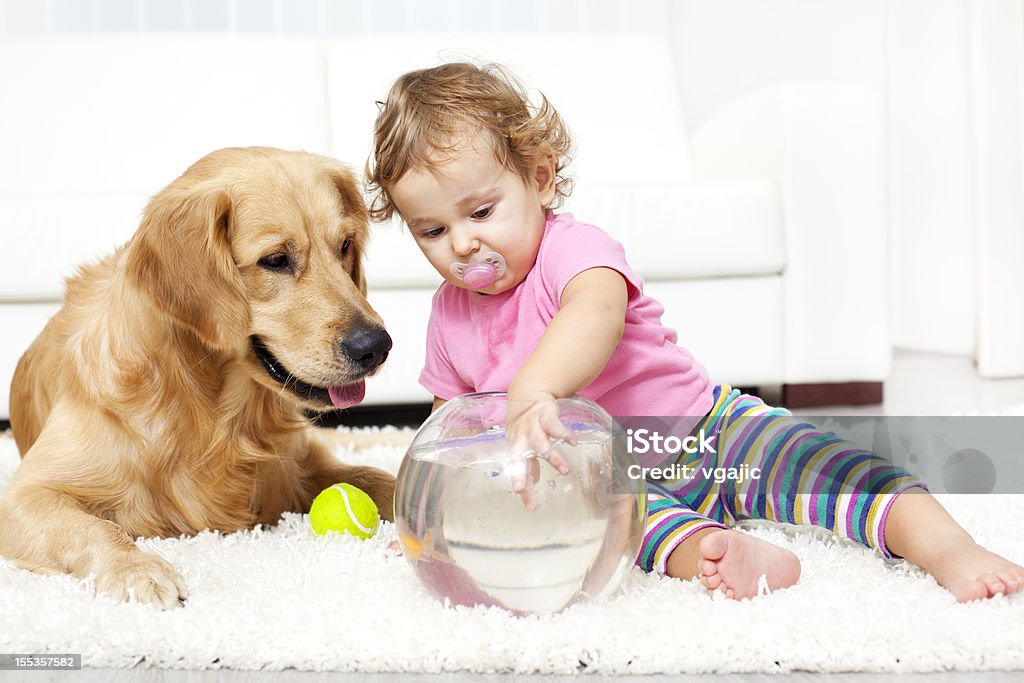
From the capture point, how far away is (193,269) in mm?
1433

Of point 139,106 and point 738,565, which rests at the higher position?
point 139,106

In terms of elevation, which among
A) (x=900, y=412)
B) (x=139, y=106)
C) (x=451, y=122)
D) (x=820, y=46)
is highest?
(x=820, y=46)

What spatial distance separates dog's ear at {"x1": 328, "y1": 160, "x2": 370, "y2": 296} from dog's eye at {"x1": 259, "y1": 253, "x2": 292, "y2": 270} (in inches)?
6.8

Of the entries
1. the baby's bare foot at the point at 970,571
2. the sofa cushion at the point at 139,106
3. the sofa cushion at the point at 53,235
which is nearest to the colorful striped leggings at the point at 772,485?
the baby's bare foot at the point at 970,571

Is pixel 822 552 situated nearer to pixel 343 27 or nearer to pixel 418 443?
pixel 418 443

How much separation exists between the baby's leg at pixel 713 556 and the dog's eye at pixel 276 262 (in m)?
0.66

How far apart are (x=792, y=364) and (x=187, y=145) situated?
6.41 ft

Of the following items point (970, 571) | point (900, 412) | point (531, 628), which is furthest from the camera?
point (900, 412)

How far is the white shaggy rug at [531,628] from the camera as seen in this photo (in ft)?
3.24

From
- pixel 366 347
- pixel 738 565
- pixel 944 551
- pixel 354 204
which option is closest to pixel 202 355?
pixel 366 347

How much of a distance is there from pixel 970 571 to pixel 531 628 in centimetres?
52

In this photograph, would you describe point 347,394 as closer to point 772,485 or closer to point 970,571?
point 772,485

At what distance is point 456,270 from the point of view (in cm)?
142

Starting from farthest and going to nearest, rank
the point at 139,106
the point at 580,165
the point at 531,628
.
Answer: the point at 580,165
the point at 139,106
the point at 531,628
